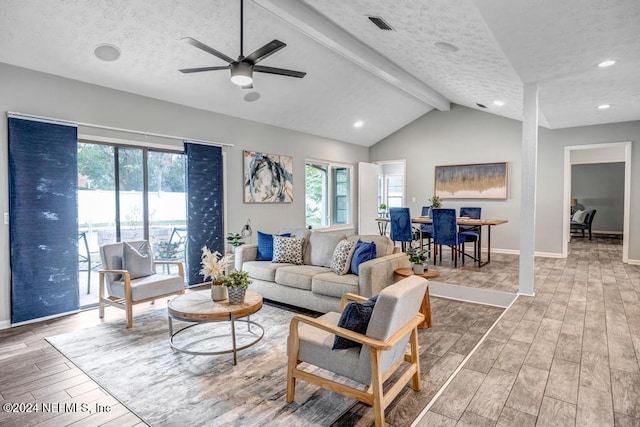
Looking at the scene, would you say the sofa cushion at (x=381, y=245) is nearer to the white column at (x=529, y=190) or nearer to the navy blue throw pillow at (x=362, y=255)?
the navy blue throw pillow at (x=362, y=255)

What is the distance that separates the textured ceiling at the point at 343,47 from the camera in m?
3.03

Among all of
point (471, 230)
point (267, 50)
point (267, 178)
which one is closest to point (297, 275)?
point (267, 50)

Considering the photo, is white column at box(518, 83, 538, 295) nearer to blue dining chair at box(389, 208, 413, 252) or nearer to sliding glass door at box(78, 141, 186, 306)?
blue dining chair at box(389, 208, 413, 252)

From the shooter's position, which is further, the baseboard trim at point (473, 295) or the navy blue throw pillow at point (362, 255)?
the baseboard trim at point (473, 295)

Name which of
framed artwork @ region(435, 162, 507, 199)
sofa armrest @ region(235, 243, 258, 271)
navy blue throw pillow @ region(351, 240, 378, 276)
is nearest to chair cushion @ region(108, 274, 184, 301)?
sofa armrest @ region(235, 243, 258, 271)

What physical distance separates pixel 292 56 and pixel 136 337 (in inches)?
151

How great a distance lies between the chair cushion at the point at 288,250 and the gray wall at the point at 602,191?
35.1ft

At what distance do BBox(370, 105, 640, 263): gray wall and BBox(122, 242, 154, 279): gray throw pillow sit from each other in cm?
619

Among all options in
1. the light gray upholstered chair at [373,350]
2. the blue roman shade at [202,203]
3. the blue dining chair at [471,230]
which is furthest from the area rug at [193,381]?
the blue dining chair at [471,230]

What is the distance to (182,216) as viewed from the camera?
516cm

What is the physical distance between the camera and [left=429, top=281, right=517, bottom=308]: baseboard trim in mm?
4387

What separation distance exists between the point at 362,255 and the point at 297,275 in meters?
0.80

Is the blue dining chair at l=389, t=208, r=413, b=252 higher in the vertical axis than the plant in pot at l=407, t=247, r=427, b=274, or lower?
higher

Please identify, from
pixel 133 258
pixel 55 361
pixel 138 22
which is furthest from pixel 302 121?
pixel 55 361
